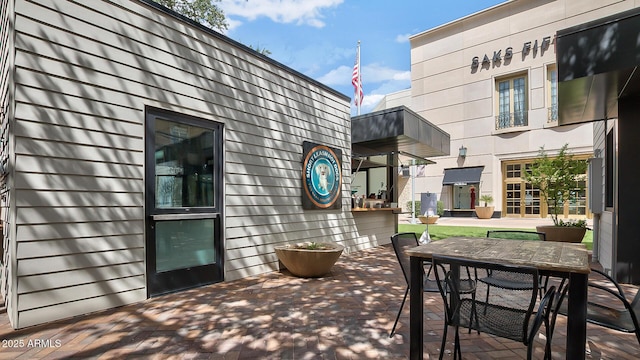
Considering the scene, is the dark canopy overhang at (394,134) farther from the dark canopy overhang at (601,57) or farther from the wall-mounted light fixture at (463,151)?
the wall-mounted light fixture at (463,151)

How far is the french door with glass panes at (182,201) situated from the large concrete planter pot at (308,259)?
3.02ft

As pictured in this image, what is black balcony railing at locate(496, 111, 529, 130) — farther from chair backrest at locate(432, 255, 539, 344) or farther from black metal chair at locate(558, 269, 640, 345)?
chair backrest at locate(432, 255, 539, 344)

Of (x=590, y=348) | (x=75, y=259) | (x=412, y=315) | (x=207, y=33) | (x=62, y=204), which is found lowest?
(x=590, y=348)

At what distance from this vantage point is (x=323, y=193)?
5.97m

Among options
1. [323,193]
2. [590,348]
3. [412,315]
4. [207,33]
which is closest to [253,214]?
[323,193]

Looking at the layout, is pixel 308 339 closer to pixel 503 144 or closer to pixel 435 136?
pixel 435 136

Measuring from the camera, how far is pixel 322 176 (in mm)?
5969

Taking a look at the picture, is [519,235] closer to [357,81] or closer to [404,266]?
[404,266]

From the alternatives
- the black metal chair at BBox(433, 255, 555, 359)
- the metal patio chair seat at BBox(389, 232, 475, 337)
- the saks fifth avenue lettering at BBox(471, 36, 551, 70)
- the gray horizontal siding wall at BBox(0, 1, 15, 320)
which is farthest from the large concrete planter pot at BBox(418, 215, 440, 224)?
the saks fifth avenue lettering at BBox(471, 36, 551, 70)

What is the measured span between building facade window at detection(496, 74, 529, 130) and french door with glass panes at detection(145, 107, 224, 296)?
15461mm

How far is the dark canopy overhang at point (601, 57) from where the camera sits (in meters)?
3.07

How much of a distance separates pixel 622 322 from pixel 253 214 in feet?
13.1

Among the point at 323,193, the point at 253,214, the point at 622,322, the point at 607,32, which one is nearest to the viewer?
the point at 622,322

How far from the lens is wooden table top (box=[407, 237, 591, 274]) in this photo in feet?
6.04
